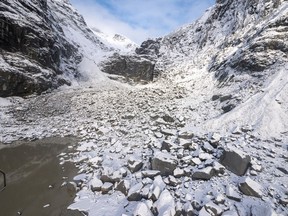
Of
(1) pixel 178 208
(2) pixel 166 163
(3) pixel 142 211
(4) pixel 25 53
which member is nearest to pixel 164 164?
(2) pixel 166 163

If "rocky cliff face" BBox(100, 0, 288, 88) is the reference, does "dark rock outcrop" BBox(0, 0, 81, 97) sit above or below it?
below

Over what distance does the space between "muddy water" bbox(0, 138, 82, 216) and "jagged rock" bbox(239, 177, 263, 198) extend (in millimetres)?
4245

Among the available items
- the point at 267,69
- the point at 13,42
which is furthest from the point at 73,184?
the point at 13,42

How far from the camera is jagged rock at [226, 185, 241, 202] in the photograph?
4852mm

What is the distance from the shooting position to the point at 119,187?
5832 millimetres

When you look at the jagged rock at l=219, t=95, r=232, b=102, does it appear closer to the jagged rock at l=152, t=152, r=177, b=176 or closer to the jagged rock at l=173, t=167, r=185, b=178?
the jagged rock at l=152, t=152, r=177, b=176

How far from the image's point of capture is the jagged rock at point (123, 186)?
5670mm

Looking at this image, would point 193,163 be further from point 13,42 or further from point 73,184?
point 13,42

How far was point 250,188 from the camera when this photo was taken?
16.3ft

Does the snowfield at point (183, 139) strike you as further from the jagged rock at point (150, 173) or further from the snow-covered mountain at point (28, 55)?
the snow-covered mountain at point (28, 55)

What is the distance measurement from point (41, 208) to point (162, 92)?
1364 cm

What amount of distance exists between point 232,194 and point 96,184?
146 inches

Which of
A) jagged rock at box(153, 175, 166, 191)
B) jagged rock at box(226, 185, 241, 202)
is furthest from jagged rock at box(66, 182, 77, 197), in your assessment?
jagged rock at box(226, 185, 241, 202)

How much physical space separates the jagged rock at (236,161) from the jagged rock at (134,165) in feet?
8.50
